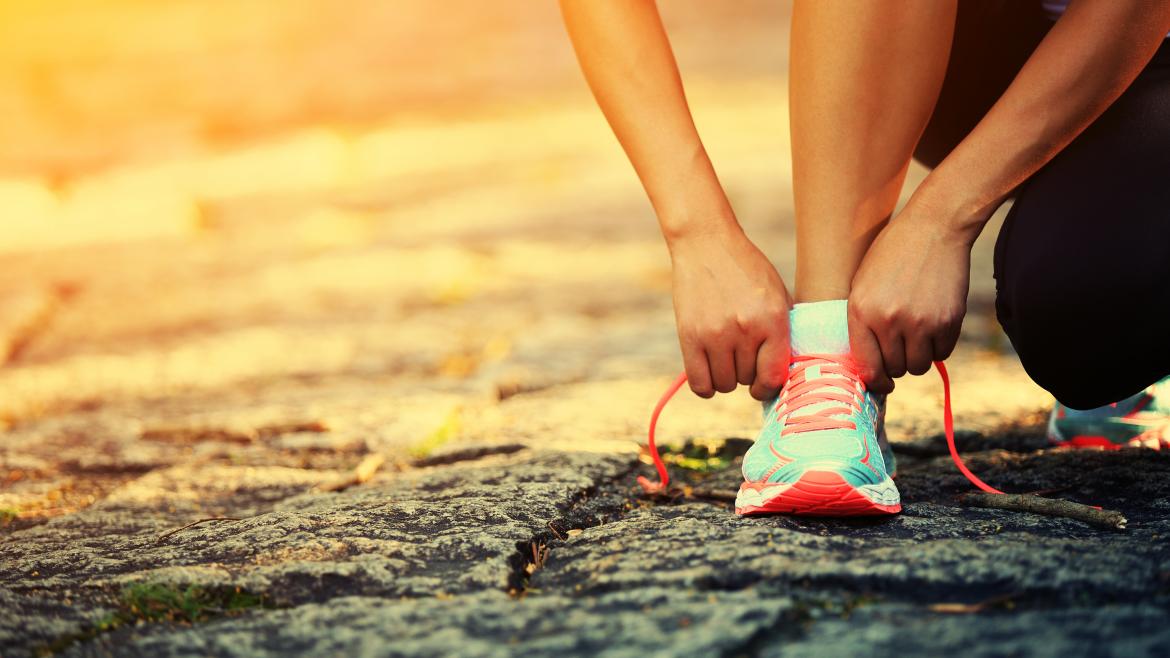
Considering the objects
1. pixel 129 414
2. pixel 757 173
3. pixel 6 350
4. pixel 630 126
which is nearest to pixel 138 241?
pixel 6 350

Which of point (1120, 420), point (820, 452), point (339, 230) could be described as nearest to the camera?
point (820, 452)

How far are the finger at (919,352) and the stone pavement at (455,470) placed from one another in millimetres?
136

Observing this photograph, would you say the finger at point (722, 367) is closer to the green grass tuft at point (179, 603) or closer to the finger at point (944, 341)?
the finger at point (944, 341)

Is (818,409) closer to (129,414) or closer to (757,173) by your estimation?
(129,414)

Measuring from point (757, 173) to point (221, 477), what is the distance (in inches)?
106

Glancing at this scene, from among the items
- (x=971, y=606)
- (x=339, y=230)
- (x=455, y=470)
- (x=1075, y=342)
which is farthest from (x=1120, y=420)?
(x=339, y=230)

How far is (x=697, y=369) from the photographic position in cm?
111

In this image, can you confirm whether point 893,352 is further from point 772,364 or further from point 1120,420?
point 1120,420

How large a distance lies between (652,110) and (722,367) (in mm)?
280

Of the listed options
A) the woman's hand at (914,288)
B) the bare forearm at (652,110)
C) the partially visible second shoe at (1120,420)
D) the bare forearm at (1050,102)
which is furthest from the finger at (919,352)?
the partially visible second shoe at (1120,420)

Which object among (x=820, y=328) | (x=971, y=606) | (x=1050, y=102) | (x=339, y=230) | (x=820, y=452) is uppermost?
(x=339, y=230)

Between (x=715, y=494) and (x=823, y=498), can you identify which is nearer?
(x=823, y=498)

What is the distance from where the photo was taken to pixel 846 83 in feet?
3.65

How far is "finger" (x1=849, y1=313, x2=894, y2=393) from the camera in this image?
1.08 m
